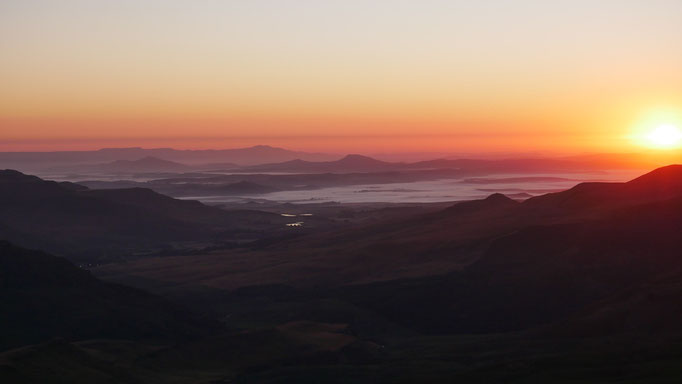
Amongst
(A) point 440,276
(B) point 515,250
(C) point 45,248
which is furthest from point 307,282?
(C) point 45,248

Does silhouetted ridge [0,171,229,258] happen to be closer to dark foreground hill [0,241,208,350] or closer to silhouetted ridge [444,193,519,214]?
silhouetted ridge [444,193,519,214]

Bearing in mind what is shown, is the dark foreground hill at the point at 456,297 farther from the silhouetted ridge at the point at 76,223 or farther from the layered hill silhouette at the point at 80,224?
the silhouetted ridge at the point at 76,223

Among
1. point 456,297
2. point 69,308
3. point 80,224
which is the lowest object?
point 456,297

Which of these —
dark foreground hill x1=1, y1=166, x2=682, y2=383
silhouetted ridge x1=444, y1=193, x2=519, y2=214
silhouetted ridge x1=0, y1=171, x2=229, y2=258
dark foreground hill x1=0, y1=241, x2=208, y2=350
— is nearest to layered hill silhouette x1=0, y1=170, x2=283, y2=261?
silhouetted ridge x1=0, y1=171, x2=229, y2=258

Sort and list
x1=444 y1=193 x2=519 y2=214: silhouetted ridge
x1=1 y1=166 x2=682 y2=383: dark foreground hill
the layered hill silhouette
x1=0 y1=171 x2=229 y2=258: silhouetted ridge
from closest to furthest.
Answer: x1=1 y1=166 x2=682 y2=383: dark foreground hill, x1=444 y1=193 x2=519 y2=214: silhouetted ridge, the layered hill silhouette, x1=0 y1=171 x2=229 y2=258: silhouetted ridge

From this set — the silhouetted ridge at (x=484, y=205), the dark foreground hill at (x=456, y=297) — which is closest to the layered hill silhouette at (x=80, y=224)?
the dark foreground hill at (x=456, y=297)

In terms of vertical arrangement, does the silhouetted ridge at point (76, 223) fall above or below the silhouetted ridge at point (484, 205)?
below

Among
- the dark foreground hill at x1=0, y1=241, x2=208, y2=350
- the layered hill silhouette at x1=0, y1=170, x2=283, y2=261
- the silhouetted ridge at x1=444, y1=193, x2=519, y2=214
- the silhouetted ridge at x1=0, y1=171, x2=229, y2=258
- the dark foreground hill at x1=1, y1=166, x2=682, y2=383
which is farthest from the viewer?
the silhouetted ridge at x1=0, y1=171, x2=229, y2=258

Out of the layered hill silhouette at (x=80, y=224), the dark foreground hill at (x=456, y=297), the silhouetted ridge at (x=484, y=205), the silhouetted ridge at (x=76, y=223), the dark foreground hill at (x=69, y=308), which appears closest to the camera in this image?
the dark foreground hill at (x=456, y=297)

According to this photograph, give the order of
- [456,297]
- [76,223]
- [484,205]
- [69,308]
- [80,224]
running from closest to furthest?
[69,308] < [456,297] < [484,205] < [76,223] < [80,224]

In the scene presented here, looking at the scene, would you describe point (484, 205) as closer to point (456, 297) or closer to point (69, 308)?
point (456, 297)

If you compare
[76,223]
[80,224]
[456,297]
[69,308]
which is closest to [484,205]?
[456,297]

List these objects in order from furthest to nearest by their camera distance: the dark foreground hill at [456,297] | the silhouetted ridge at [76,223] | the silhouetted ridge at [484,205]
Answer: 1. the silhouetted ridge at [76,223]
2. the silhouetted ridge at [484,205]
3. the dark foreground hill at [456,297]
